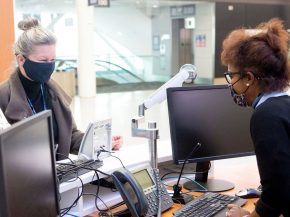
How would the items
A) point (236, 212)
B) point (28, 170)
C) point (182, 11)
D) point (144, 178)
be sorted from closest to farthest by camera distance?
1. point (28, 170)
2. point (236, 212)
3. point (144, 178)
4. point (182, 11)

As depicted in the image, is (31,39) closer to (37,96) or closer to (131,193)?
(37,96)

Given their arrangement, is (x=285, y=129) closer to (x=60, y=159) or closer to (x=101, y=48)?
(x=60, y=159)

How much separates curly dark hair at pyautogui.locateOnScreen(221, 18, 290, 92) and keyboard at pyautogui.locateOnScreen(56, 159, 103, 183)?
709mm

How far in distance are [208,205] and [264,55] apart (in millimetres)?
654

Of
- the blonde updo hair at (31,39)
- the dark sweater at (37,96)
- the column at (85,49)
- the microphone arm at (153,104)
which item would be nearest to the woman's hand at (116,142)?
the microphone arm at (153,104)

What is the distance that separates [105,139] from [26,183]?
33.1 inches

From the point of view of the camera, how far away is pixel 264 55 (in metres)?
1.45

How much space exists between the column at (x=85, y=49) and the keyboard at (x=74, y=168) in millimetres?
8218

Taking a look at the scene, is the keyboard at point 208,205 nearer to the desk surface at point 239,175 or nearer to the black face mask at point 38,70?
the desk surface at point 239,175

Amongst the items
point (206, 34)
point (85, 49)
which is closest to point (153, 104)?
point (85, 49)

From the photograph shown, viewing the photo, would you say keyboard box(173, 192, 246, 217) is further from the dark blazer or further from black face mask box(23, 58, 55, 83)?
black face mask box(23, 58, 55, 83)

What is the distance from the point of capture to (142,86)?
1373 centimetres

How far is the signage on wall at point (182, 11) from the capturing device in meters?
13.7

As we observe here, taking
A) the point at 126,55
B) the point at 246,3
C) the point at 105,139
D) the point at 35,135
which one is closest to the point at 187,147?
the point at 105,139
